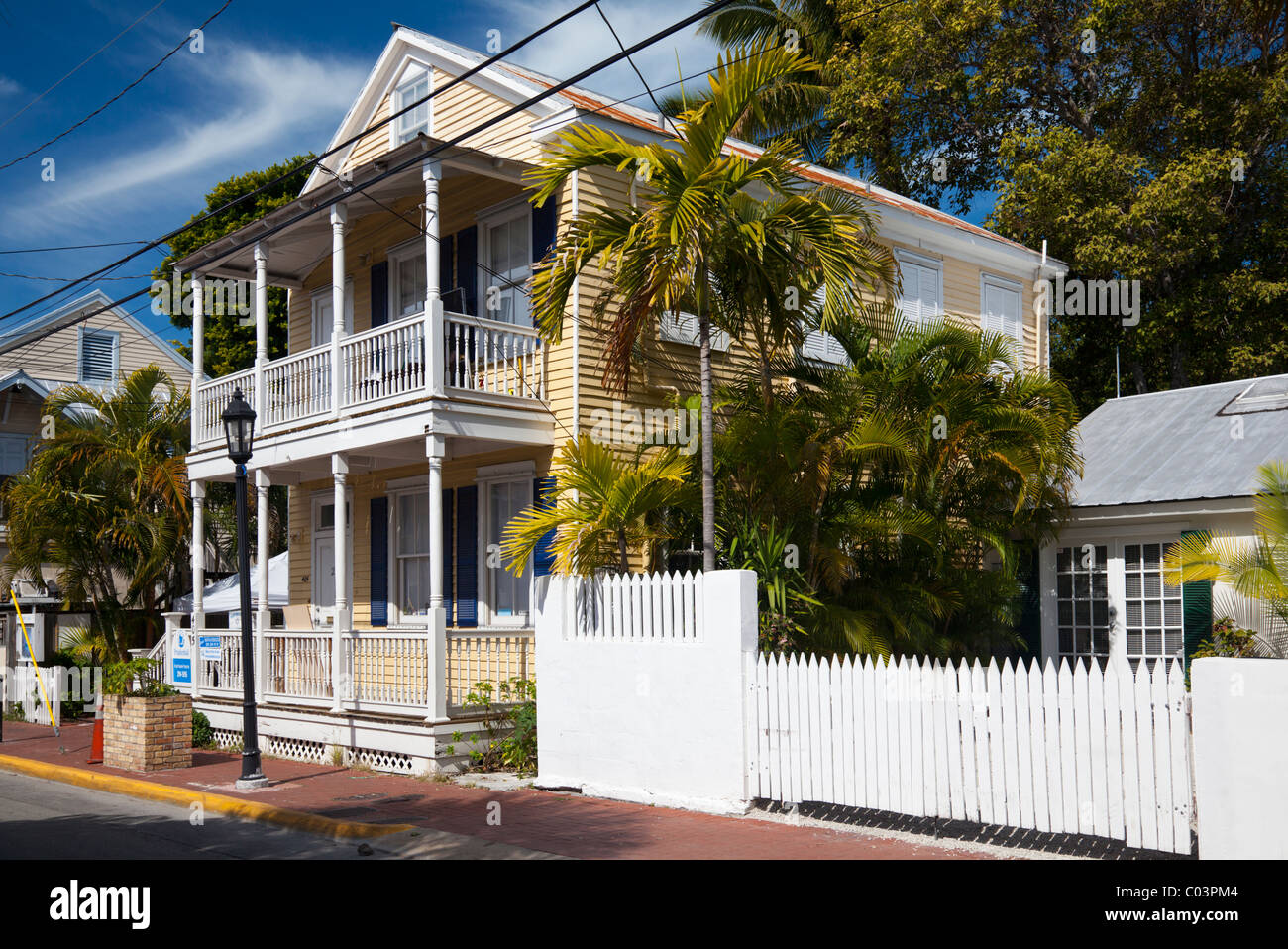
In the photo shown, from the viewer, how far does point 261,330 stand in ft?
53.8

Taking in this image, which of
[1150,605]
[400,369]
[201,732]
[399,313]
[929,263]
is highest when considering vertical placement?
[929,263]

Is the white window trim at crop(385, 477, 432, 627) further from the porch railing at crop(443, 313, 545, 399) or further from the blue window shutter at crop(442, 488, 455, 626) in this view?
the porch railing at crop(443, 313, 545, 399)

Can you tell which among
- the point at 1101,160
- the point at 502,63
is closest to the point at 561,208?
the point at 502,63

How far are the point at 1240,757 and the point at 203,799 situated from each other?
31.1ft

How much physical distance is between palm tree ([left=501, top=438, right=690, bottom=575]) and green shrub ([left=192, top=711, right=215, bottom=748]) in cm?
735

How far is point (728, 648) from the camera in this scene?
1033 cm

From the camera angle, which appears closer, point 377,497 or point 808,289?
point 808,289

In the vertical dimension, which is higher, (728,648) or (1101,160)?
(1101,160)

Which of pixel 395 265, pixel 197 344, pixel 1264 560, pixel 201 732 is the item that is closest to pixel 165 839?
pixel 201 732

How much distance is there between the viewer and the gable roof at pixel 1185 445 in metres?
14.5

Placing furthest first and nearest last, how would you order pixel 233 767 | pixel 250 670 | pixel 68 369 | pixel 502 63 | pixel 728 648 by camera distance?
pixel 68 369 < pixel 502 63 < pixel 233 767 < pixel 250 670 < pixel 728 648

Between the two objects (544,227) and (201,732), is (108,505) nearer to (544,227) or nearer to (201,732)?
(201,732)
